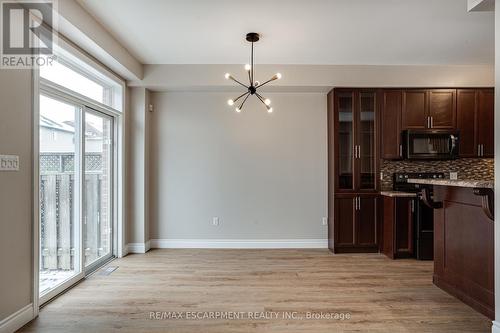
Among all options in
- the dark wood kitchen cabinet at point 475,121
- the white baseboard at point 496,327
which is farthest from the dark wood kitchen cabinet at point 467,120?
the white baseboard at point 496,327

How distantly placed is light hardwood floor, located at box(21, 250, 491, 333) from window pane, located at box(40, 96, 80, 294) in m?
0.29

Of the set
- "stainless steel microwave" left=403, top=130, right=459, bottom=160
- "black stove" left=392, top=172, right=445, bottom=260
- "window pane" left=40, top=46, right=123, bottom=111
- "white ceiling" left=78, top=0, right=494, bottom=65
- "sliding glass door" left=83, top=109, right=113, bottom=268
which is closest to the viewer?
"white ceiling" left=78, top=0, right=494, bottom=65

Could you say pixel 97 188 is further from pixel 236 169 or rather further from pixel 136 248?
pixel 236 169

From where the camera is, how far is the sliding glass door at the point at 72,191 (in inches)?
109

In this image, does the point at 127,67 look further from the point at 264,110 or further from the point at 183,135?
the point at 264,110

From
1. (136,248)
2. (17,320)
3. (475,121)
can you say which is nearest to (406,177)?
(475,121)

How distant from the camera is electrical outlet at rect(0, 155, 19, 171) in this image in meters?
2.05

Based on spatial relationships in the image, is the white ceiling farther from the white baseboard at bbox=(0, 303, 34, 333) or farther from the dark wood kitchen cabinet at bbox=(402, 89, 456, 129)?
the white baseboard at bbox=(0, 303, 34, 333)

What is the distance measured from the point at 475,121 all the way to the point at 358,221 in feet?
7.32

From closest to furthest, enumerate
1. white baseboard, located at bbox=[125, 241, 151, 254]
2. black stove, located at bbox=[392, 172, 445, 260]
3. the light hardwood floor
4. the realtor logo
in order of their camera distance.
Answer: the realtor logo
the light hardwood floor
black stove, located at bbox=[392, 172, 445, 260]
white baseboard, located at bbox=[125, 241, 151, 254]

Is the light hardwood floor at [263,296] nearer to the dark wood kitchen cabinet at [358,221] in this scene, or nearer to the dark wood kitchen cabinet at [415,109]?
the dark wood kitchen cabinet at [358,221]

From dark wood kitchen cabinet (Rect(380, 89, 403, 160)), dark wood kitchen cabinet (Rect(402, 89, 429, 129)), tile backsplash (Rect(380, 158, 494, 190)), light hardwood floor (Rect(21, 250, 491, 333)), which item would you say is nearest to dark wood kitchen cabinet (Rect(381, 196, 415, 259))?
light hardwood floor (Rect(21, 250, 491, 333))

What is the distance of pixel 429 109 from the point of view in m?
4.18

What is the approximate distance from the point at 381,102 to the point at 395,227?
1787 millimetres
